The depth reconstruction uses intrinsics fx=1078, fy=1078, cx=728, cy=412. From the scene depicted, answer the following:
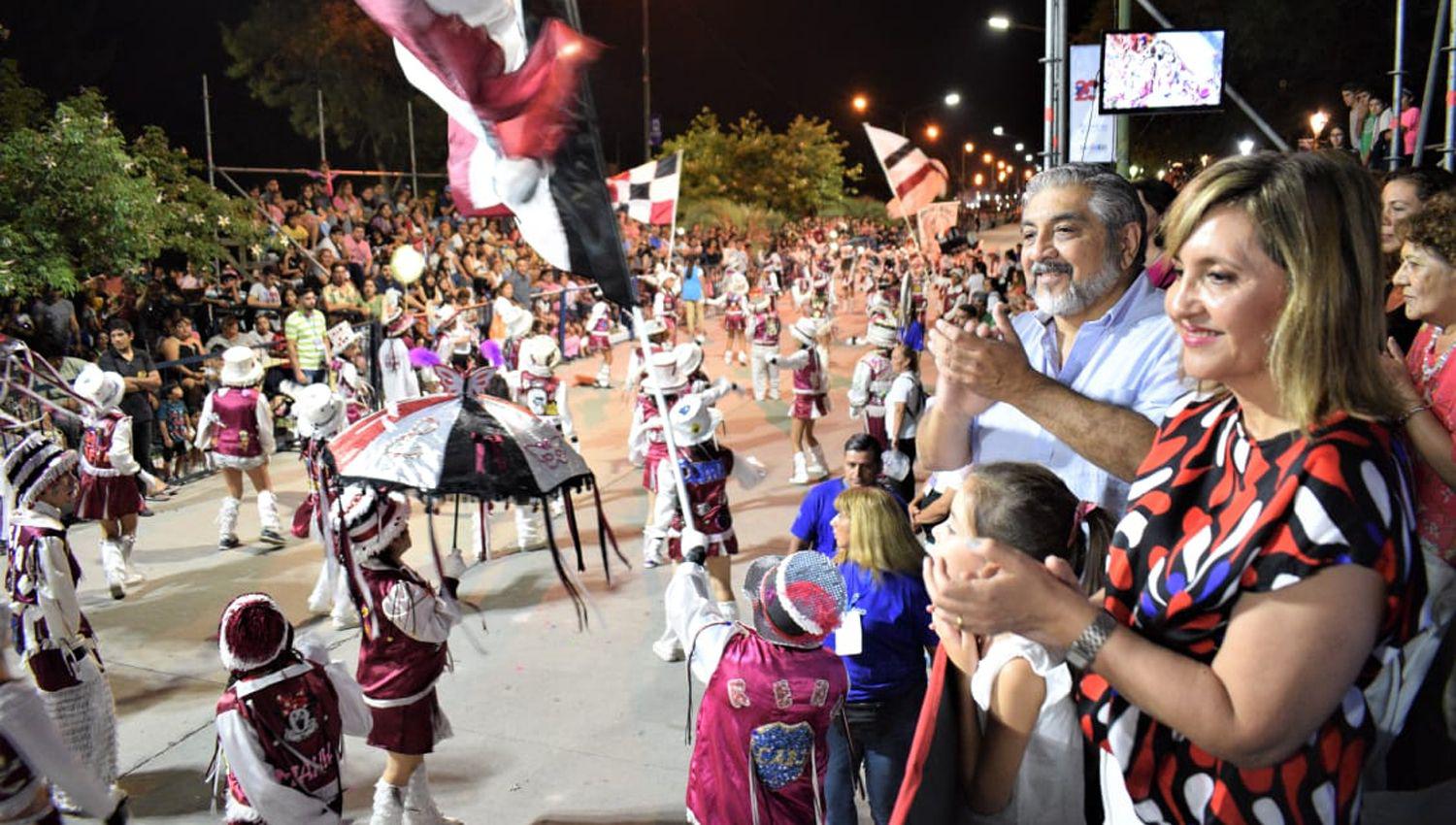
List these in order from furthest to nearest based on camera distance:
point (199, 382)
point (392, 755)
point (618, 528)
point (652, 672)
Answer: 1. point (199, 382)
2. point (618, 528)
3. point (652, 672)
4. point (392, 755)

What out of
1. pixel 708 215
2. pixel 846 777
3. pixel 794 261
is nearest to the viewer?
pixel 846 777

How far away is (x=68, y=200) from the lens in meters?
11.1

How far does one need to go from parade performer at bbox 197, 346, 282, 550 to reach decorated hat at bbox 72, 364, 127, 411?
1042mm

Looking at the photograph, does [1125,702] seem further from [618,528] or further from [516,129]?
[618,528]

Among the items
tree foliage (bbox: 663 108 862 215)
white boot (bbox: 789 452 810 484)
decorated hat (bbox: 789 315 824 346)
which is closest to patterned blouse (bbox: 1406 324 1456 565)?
white boot (bbox: 789 452 810 484)

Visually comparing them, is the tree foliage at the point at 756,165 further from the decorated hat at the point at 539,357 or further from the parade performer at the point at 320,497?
the parade performer at the point at 320,497

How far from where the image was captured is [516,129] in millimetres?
3639

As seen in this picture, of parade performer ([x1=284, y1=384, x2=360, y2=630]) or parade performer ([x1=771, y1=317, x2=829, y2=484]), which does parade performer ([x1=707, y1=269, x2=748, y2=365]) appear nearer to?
parade performer ([x1=771, y1=317, x2=829, y2=484])

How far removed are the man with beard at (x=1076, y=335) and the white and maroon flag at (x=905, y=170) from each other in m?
8.60

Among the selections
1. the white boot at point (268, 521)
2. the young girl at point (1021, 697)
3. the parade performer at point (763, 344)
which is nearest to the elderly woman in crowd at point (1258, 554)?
the young girl at point (1021, 697)

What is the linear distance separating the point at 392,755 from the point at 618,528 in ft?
16.0

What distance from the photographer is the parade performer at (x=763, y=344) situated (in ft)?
50.6

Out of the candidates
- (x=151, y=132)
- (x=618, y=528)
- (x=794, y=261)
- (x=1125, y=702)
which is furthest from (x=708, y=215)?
(x=1125, y=702)

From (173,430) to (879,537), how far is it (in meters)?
9.49
